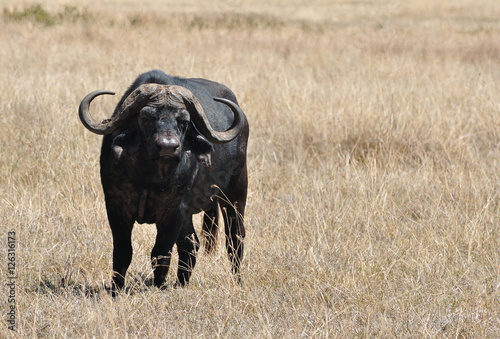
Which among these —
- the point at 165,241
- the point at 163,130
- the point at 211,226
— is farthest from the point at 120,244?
the point at 211,226

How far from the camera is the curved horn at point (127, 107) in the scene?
3.95 meters

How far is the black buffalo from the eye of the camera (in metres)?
3.93

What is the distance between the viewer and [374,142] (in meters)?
7.78

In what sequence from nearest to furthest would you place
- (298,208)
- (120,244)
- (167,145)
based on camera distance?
(167,145), (120,244), (298,208)

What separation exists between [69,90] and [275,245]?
16.1ft

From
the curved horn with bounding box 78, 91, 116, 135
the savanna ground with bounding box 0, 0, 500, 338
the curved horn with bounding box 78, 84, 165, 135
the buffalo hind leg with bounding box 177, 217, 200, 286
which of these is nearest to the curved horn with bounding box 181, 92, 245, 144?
the curved horn with bounding box 78, 84, 165, 135

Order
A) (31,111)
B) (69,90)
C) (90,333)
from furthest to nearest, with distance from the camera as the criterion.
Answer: (69,90), (31,111), (90,333)

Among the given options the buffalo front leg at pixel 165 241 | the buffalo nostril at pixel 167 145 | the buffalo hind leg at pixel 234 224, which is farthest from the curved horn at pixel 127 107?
the buffalo hind leg at pixel 234 224

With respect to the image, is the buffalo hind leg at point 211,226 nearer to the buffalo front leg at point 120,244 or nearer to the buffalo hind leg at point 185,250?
the buffalo hind leg at point 185,250

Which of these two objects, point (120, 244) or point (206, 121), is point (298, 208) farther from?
point (120, 244)

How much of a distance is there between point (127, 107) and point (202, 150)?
0.53 metres

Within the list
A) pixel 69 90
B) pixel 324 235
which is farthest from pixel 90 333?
pixel 69 90

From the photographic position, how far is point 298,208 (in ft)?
17.9

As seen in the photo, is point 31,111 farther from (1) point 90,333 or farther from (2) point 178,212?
(1) point 90,333
